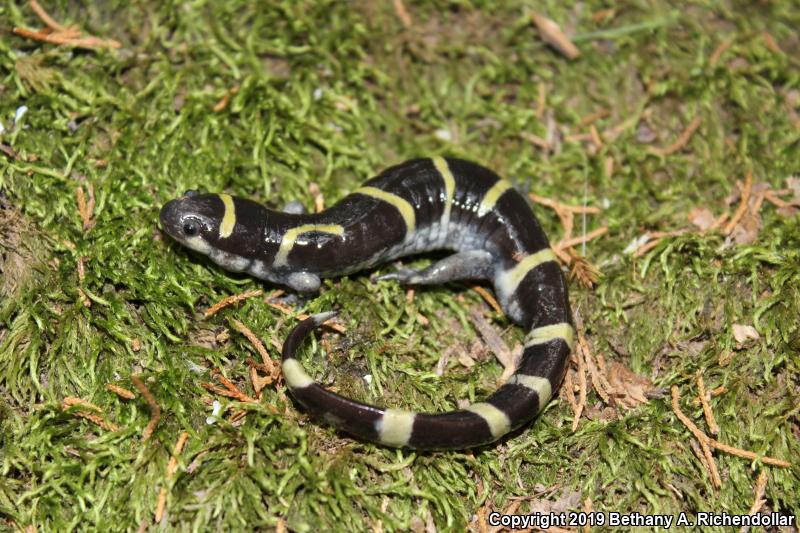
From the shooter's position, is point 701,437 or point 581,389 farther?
point 581,389

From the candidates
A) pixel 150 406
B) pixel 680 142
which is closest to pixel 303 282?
pixel 150 406

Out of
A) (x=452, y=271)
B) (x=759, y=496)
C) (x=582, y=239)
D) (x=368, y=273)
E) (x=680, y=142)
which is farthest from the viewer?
(x=680, y=142)

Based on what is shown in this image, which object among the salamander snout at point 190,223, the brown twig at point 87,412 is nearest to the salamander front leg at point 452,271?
the salamander snout at point 190,223

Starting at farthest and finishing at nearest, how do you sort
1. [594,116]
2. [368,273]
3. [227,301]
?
1. [594,116]
2. [368,273]
3. [227,301]

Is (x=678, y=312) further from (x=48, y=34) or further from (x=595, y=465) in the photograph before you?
(x=48, y=34)

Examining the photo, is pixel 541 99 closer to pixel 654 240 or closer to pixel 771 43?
pixel 654 240

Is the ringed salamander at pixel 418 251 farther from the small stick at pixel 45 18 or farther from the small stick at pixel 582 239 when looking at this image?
the small stick at pixel 45 18

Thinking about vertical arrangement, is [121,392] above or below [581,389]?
above
